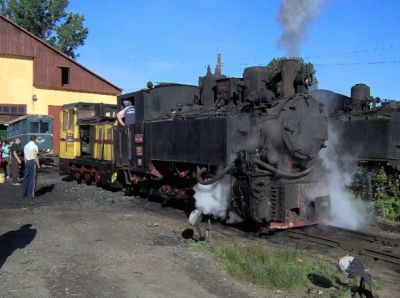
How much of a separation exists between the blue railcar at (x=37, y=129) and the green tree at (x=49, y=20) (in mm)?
25447

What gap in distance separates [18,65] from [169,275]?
29.4 metres

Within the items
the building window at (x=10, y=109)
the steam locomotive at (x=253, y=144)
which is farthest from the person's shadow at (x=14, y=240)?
the building window at (x=10, y=109)

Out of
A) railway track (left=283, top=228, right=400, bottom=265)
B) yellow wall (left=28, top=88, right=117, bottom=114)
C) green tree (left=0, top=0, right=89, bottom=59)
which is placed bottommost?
railway track (left=283, top=228, right=400, bottom=265)

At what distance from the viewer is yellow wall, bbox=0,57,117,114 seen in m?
31.2

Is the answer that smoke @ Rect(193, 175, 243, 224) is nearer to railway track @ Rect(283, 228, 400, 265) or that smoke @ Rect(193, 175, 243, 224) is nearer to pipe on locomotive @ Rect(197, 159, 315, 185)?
pipe on locomotive @ Rect(197, 159, 315, 185)

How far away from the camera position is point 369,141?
1390cm

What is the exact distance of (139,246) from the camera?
24.6 ft

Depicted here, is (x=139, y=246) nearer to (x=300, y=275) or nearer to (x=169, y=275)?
(x=169, y=275)

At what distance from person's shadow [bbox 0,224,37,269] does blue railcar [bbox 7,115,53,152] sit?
1966cm

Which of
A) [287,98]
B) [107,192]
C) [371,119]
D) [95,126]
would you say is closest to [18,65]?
[95,126]

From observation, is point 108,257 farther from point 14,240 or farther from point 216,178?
point 216,178

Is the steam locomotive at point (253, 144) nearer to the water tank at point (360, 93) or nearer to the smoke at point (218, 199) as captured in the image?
the smoke at point (218, 199)

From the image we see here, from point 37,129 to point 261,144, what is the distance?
22007 millimetres

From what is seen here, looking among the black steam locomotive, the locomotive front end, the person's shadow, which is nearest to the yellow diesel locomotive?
the person's shadow
